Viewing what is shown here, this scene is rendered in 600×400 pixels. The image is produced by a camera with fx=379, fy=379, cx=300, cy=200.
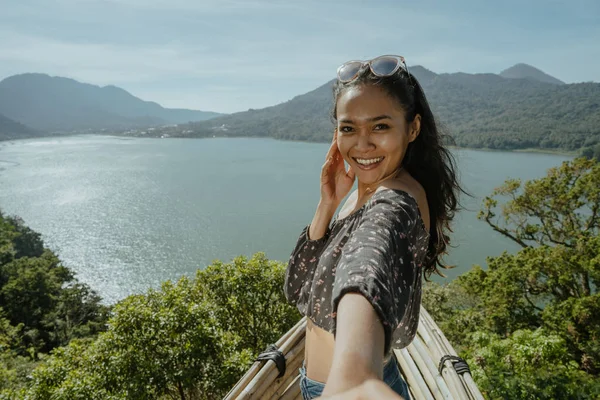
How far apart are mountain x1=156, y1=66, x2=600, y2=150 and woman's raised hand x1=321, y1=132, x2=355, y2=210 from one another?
39912 mm

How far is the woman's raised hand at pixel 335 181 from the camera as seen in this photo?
1594 mm

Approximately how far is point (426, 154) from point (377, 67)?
328 millimetres

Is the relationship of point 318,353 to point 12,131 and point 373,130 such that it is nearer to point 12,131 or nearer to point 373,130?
point 373,130

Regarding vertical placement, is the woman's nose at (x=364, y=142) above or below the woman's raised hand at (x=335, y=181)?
above

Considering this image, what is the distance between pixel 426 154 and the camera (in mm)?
1262

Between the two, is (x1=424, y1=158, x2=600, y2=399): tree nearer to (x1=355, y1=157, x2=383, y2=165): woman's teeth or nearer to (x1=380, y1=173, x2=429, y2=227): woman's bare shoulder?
(x1=380, y1=173, x2=429, y2=227): woman's bare shoulder

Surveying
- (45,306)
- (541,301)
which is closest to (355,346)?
(541,301)

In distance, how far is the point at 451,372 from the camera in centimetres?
163

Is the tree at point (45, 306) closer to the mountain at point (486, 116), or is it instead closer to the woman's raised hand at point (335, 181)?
the woman's raised hand at point (335, 181)

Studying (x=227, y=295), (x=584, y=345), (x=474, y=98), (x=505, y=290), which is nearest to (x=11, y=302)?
(x=227, y=295)

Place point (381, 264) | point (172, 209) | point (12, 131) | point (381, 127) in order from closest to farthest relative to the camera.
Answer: point (381, 264)
point (381, 127)
point (172, 209)
point (12, 131)

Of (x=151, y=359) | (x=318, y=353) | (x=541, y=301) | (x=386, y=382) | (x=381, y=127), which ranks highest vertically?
(x=381, y=127)

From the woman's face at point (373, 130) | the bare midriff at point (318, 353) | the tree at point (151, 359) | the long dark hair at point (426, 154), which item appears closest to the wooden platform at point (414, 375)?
the bare midriff at point (318, 353)

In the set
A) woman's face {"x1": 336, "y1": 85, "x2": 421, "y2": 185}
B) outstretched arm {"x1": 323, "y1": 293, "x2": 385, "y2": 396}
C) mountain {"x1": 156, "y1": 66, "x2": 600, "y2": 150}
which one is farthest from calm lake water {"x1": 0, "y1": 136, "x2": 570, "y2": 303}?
outstretched arm {"x1": 323, "y1": 293, "x2": 385, "y2": 396}
